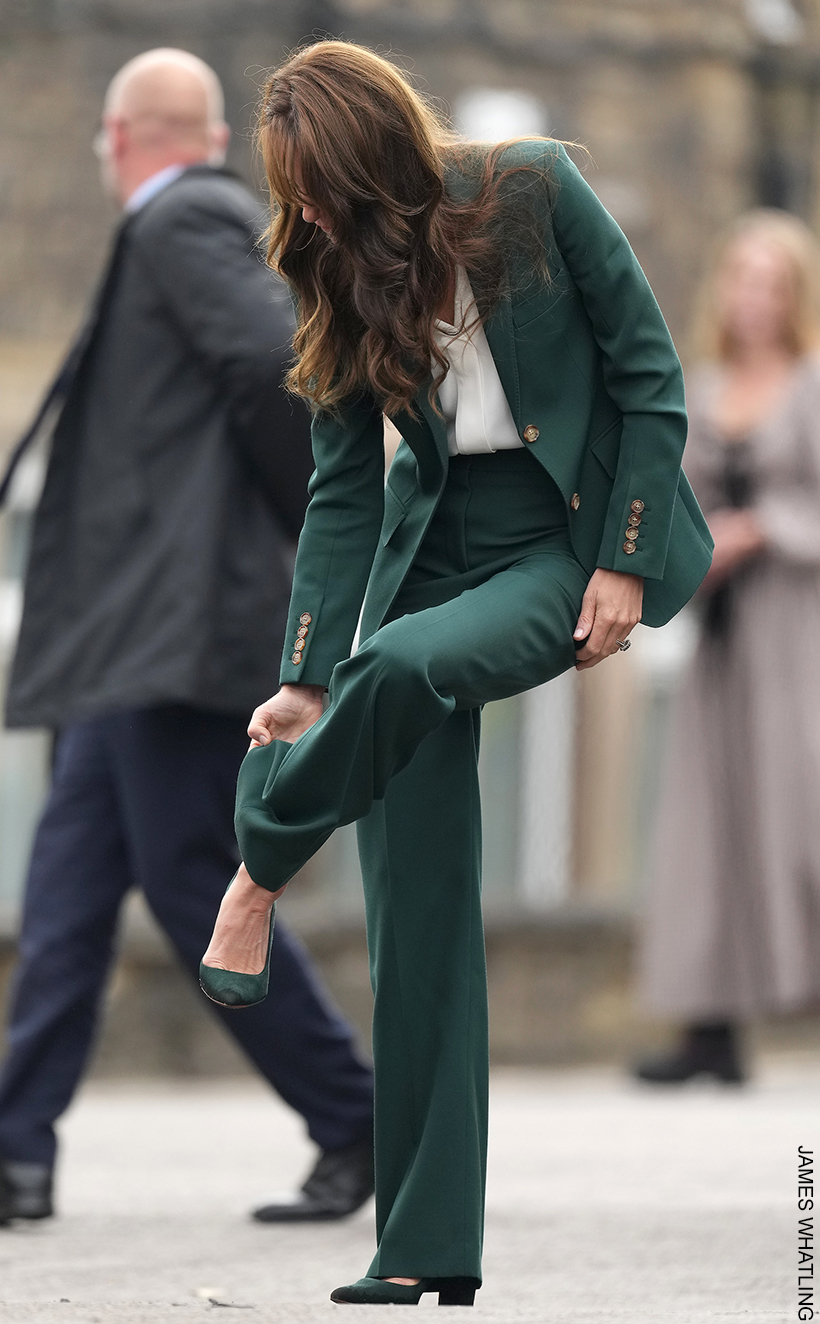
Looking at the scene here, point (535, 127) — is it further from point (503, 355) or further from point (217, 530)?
point (503, 355)

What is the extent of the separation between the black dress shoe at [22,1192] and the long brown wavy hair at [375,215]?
175 cm

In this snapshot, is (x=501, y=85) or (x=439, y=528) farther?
(x=501, y=85)

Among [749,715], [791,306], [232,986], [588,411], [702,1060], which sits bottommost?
[702,1060]

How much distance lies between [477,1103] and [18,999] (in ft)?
4.81

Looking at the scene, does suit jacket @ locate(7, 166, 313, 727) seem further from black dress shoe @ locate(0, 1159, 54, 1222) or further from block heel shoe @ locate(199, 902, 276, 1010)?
block heel shoe @ locate(199, 902, 276, 1010)

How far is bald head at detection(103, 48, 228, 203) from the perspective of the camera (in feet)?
15.2

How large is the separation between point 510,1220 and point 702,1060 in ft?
8.51

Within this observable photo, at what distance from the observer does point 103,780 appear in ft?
14.7

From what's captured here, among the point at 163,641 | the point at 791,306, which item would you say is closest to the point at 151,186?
the point at 163,641

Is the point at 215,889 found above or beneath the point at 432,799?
beneath

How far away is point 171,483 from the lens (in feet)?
14.6

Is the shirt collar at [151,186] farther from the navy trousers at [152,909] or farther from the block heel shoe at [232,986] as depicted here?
the block heel shoe at [232,986]

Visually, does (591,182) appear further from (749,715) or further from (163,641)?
(163,641)

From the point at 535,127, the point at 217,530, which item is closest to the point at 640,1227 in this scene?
the point at 217,530
